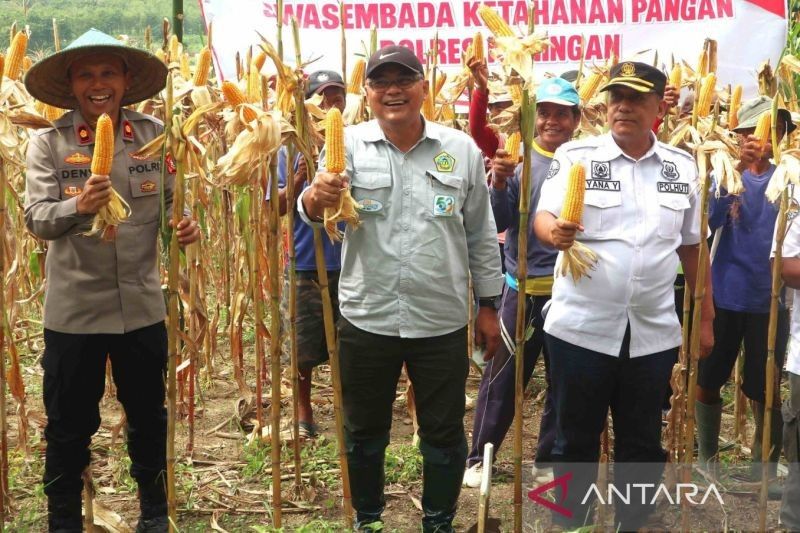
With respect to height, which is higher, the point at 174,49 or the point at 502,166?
the point at 174,49

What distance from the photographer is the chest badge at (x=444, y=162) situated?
344 cm

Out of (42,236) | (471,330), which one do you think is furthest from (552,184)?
(471,330)

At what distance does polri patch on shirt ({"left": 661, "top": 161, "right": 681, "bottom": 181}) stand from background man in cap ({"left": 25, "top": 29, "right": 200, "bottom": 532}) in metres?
1.72

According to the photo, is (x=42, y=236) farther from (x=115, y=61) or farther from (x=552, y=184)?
(x=552, y=184)

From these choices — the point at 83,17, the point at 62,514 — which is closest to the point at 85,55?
the point at 62,514

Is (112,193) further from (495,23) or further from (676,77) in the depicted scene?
(676,77)

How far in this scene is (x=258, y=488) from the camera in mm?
4453

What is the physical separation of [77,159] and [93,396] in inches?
35.1

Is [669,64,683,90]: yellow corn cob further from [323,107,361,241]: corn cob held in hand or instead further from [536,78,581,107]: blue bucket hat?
[323,107,361,241]: corn cob held in hand

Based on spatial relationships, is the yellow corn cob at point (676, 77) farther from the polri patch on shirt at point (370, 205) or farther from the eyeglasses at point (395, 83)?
the polri patch on shirt at point (370, 205)

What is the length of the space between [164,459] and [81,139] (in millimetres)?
1299

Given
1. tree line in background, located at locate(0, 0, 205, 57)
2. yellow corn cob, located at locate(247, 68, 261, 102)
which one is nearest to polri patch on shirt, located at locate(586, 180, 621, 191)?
yellow corn cob, located at locate(247, 68, 261, 102)

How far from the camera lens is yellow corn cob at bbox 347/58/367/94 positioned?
17.0 feet

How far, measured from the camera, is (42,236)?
10.4ft
